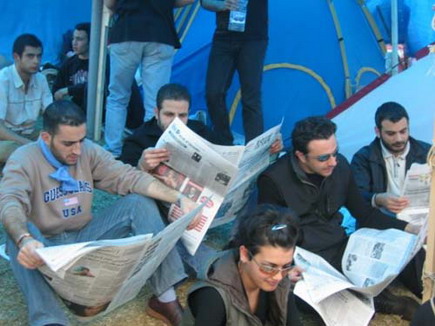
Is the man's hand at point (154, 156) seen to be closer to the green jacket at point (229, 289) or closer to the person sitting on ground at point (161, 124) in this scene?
the person sitting on ground at point (161, 124)

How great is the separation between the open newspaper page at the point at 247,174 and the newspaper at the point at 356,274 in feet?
1.37

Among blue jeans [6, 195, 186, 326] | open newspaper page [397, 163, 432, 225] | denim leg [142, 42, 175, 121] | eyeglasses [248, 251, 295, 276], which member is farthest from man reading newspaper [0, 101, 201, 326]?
denim leg [142, 42, 175, 121]

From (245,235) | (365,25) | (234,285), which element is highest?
(365,25)

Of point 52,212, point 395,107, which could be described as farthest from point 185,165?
point 395,107

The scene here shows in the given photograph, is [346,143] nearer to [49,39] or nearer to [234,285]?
[234,285]

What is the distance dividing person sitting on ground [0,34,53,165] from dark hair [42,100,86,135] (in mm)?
1484

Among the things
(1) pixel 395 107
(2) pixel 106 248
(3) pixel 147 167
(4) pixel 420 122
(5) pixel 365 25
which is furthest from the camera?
(5) pixel 365 25

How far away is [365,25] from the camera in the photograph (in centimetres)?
474

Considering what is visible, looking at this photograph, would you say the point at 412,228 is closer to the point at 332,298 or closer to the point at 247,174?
the point at 332,298

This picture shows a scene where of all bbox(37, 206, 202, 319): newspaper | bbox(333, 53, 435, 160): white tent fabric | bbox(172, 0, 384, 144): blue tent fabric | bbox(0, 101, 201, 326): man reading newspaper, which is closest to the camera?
bbox(37, 206, 202, 319): newspaper

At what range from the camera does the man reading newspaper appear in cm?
204

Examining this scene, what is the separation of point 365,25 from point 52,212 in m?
3.35

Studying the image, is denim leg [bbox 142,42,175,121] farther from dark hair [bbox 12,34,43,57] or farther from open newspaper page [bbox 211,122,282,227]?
open newspaper page [bbox 211,122,282,227]

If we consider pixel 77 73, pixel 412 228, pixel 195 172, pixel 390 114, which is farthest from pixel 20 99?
pixel 412 228
